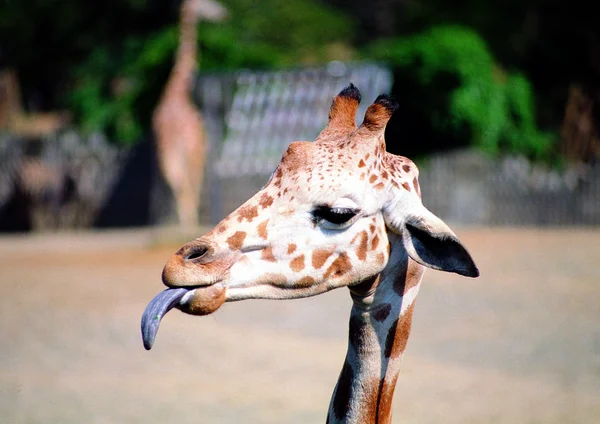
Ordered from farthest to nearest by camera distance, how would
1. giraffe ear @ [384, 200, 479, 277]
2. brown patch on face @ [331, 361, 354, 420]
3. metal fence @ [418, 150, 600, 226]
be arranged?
metal fence @ [418, 150, 600, 226], brown patch on face @ [331, 361, 354, 420], giraffe ear @ [384, 200, 479, 277]

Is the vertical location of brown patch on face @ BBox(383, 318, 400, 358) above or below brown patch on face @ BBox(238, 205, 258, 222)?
below

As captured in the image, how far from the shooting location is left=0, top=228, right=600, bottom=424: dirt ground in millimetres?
6340

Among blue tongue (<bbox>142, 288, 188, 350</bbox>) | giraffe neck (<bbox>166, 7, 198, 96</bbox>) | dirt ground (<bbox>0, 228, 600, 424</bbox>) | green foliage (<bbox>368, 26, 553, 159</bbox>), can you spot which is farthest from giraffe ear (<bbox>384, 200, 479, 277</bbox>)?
green foliage (<bbox>368, 26, 553, 159</bbox>)

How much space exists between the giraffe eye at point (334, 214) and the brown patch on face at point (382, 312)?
314 millimetres

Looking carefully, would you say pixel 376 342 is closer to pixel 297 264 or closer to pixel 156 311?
pixel 297 264

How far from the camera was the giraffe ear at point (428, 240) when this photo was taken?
105 inches

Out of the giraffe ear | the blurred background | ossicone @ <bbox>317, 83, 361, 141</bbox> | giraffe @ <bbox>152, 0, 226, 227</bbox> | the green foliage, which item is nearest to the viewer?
the giraffe ear

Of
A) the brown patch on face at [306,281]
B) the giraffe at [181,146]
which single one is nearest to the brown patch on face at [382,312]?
the brown patch on face at [306,281]

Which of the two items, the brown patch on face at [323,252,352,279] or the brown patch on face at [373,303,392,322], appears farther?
the brown patch on face at [373,303,392,322]

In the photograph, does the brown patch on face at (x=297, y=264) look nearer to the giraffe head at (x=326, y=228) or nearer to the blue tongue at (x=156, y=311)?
the giraffe head at (x=326, y=228)

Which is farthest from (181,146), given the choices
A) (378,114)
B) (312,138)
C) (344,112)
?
(378,114)

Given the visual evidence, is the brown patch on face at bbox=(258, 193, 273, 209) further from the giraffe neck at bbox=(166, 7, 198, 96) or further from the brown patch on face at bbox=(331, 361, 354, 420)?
the giraffe neck at bbox=(166, 7, 198, 96)

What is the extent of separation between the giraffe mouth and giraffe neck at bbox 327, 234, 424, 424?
19.2 inches

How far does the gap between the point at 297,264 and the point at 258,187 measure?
14138 millimetres
